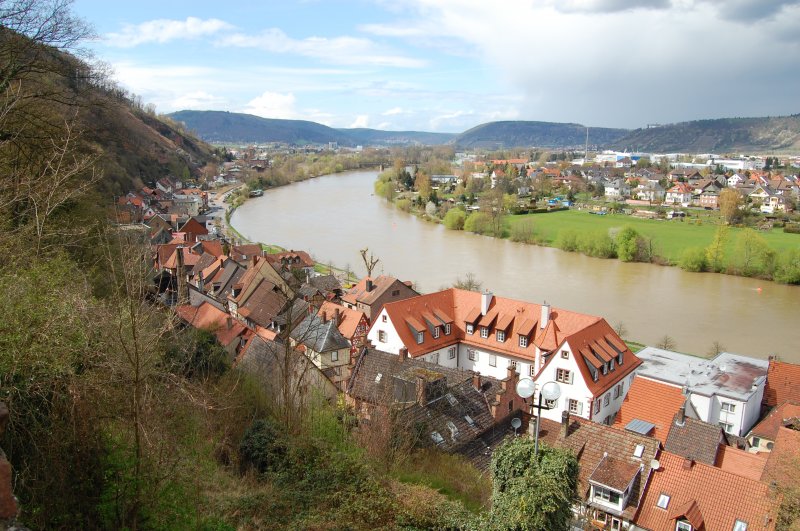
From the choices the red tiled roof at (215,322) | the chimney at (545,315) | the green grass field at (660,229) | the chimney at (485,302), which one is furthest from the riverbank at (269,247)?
the green grass field at (660,229)

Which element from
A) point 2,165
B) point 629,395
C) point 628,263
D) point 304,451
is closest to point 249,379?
point 304,451

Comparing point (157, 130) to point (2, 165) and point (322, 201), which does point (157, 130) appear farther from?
point (2, 165)

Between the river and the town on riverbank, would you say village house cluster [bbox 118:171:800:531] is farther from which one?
the town on riverbank

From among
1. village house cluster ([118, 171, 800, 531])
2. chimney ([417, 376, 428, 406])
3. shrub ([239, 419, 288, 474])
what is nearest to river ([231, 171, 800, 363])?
village house cluster ([118, 171, 800, 531])

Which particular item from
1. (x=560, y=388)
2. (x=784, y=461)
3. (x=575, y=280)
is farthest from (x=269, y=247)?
(x=560, y=388)

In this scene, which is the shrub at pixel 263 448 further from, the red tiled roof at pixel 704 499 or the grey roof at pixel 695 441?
the grey roof at pixel 695 441

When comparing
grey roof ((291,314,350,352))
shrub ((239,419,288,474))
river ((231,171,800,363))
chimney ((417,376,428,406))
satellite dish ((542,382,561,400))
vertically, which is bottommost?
river ((231,171,800,363))
